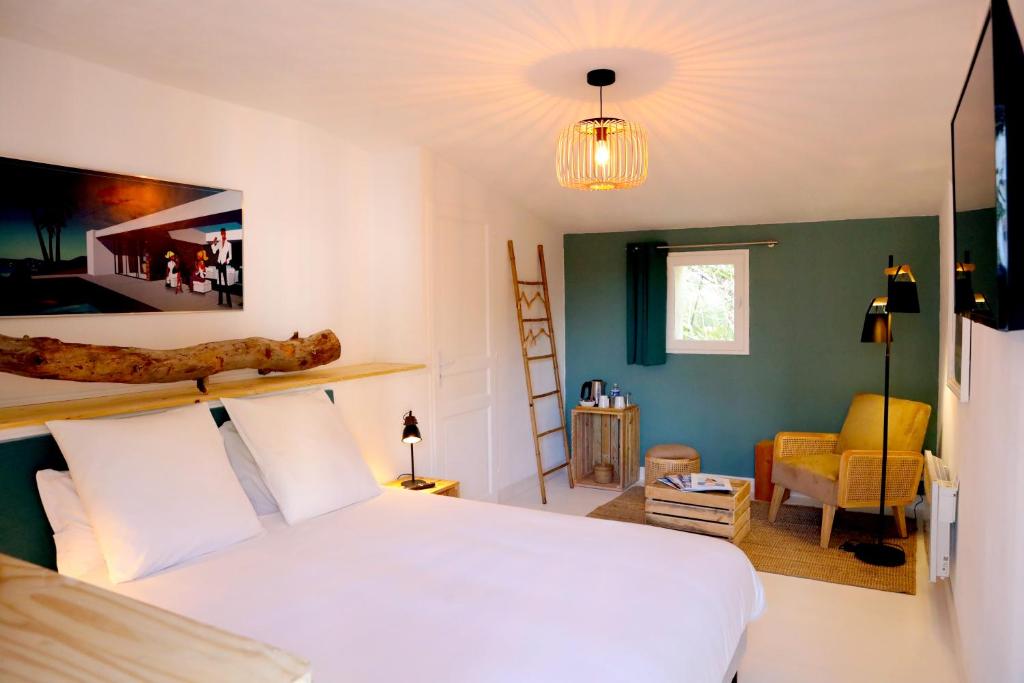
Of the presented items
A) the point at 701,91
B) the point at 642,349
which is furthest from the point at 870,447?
the point at 701,91

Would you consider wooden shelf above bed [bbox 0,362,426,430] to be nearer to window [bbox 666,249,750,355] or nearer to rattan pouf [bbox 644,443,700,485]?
rattan pouf [bbox 644,443,700,485]

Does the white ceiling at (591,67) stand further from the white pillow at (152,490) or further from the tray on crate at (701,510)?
the tray on crate at (701,510)

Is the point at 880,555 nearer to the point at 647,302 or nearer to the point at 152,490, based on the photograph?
the point at 647,302

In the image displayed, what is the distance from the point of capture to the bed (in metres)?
1.75

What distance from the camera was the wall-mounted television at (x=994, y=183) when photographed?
1382mm

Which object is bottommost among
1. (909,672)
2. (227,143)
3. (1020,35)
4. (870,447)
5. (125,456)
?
(909,672)

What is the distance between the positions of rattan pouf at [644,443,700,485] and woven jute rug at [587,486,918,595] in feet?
0.93

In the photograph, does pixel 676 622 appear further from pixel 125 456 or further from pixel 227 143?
pixel 227 143

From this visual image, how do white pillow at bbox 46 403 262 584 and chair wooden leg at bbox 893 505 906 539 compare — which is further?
chair wooden leg at bbox 893 505 906 539

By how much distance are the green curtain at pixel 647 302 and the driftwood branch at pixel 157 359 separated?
2757 mm

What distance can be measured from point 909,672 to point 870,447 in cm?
189

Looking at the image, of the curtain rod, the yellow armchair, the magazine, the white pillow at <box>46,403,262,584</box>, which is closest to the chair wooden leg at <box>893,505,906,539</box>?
the yellow armchair

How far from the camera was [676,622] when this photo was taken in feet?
6.47

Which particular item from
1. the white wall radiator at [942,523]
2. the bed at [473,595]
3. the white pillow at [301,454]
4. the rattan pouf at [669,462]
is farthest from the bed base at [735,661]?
the rattan pouf at [669,462]
